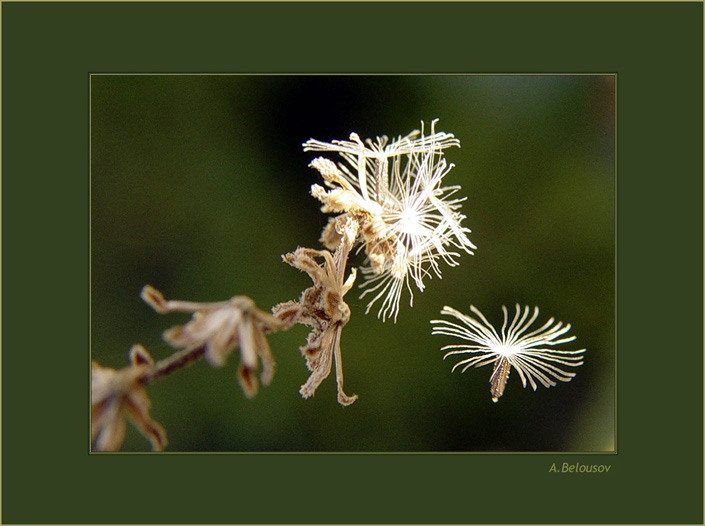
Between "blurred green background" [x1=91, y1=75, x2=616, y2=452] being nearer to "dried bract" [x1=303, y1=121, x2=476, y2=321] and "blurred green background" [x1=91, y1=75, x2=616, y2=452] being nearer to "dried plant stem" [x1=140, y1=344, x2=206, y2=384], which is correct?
"dried bract" [x1=303, y1=121, x2=476, y2=321]

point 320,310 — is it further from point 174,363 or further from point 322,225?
point 322,225

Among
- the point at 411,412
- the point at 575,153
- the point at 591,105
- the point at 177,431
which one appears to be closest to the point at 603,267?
the point at 575,153

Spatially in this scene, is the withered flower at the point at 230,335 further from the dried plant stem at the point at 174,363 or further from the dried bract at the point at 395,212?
the dried bract at the point at 395,212

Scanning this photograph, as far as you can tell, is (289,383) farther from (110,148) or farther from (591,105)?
(591,105)

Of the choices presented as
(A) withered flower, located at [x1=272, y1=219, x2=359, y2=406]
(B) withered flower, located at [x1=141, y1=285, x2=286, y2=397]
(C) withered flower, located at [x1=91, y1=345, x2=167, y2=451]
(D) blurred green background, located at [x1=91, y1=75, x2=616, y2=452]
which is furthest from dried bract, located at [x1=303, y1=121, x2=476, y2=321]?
(D) blurred green background, located at [x1=91, y1=75, x2=616, y2=452]

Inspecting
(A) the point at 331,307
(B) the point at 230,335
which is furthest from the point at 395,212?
(B) the point at 230,335

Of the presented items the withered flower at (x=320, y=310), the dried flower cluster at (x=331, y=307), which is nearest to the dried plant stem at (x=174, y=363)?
the dried flower cluster at (x=331, y=307)
